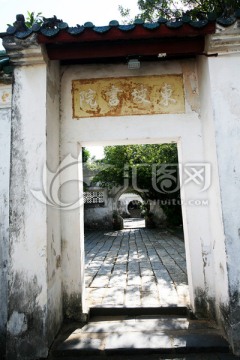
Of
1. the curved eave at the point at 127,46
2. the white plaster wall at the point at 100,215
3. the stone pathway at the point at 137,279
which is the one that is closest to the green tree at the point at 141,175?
the white plaster wall at the point at 100,215

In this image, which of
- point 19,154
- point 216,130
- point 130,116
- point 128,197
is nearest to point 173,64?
point 130,116

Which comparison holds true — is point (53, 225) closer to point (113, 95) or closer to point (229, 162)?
point (113, 95)

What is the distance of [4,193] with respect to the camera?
3502mm

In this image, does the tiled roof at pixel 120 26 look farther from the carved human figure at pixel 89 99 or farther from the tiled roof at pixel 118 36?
the carved human figure at pixel 89 99

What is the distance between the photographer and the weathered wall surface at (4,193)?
3.34 metres

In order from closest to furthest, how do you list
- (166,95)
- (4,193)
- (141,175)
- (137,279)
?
(4,193) → (166,95) → (137,279) → (141,175)

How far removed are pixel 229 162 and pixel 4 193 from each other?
2935 mm

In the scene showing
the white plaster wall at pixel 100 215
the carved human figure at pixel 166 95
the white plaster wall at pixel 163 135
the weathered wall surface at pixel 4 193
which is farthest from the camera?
the white plaster wall at pixel 100 215

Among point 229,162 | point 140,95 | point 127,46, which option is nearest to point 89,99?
point 140,95

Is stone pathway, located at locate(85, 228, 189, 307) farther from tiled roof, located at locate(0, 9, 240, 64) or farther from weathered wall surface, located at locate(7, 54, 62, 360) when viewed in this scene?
tiled roof, located at locate(0, 9, 240, 64)

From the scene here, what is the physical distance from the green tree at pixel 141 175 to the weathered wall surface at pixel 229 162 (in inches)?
393

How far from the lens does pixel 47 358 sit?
9.50 feet

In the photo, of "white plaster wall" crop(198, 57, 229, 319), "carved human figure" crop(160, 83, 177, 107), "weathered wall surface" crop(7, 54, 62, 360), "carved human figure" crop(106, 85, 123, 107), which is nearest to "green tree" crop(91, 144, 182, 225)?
"carved human figure" crop(160, 83, 177, 107)

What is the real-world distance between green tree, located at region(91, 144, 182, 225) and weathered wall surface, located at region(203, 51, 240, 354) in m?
9.97
